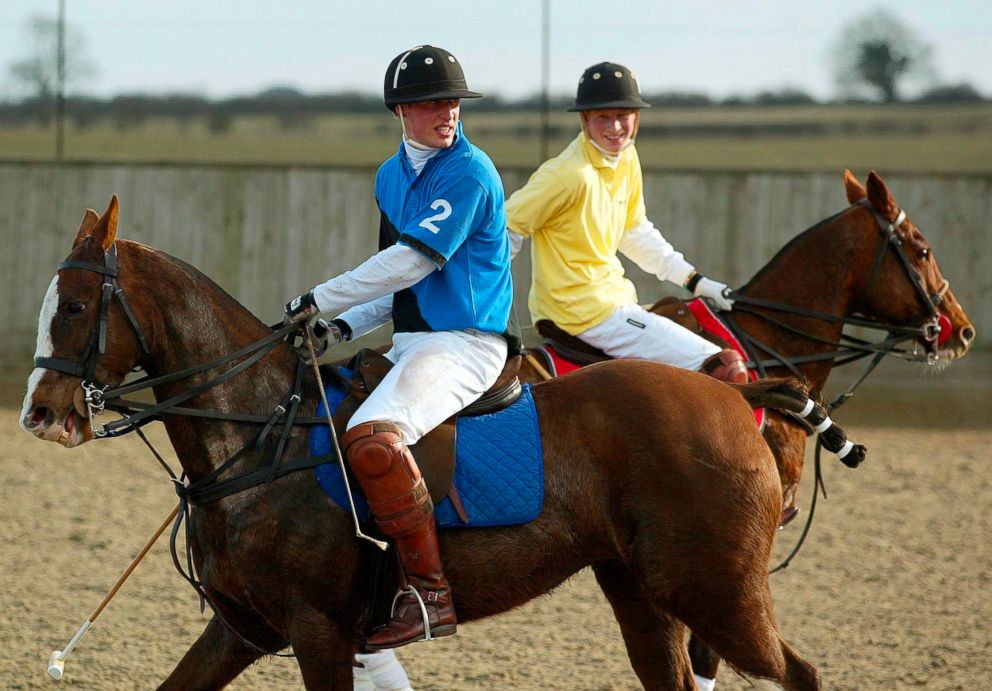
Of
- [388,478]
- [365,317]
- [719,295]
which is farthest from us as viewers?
[719,295]

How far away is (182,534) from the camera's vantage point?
7859 millimetres

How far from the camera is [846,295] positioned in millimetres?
5777

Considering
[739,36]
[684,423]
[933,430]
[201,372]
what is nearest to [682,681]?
[684,423]

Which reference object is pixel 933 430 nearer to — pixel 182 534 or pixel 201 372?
pixel 182 534

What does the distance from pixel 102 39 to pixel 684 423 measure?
1175cm

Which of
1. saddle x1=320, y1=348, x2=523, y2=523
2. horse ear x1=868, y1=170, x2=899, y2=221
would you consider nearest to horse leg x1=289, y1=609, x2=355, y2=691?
saddle x1=320, y1=348, x2=523, y2=523

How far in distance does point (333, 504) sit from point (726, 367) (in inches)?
83.3

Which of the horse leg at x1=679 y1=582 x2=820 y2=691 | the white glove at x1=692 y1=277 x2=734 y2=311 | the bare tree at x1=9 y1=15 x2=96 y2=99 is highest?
the bare tree at x1=9 y1=15 x2=96 y2=99

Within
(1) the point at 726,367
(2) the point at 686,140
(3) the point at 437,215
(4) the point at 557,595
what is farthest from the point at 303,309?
(2) the point at 686,140

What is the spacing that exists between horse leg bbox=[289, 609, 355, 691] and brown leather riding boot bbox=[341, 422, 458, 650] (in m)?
0.14

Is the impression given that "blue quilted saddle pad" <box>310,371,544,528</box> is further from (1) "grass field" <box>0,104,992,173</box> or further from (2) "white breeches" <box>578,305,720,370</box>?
(1) "grass field" <box>0,104,992,173</box>

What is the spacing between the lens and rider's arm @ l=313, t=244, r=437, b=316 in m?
3.64

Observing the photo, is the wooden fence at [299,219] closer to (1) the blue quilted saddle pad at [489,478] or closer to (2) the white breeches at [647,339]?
(2) the white breeches at [647,339]

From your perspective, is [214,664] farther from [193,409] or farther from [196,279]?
[196,279]
